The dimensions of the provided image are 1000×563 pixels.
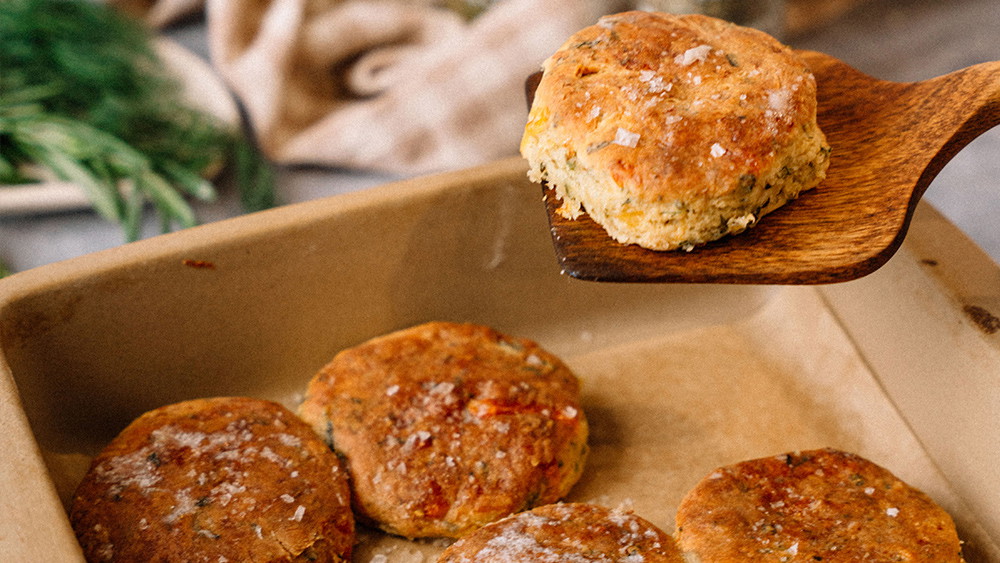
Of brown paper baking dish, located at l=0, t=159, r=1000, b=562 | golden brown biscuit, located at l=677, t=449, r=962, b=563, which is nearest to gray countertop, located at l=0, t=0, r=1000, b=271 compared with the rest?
brown paper baking dish, located at l=0, t=159, r=1000, b=562

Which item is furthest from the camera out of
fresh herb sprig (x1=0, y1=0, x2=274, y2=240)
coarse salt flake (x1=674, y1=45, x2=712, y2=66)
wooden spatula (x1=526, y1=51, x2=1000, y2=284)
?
fresh herb sprig (x1=0, y1=0, x2=274, y2=240)

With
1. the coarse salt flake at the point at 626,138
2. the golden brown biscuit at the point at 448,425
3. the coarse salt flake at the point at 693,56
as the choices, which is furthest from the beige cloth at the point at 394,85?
the coarse salt flake at the point at 626,138

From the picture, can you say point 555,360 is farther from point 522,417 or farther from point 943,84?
point 943,84

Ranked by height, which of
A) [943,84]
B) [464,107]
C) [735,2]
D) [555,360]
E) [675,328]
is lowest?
[675,328]

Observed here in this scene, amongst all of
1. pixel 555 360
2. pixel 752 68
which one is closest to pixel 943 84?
pixel 752 68

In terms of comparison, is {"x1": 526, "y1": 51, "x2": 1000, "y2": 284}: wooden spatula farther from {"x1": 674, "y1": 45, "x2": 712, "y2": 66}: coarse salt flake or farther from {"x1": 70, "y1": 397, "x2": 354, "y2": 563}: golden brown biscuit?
{"x1": 70, "y1": 397, "x2": 354, "y2": 563}: golden brown biscuit

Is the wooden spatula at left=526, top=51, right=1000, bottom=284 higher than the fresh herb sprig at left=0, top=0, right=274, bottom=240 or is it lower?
higher

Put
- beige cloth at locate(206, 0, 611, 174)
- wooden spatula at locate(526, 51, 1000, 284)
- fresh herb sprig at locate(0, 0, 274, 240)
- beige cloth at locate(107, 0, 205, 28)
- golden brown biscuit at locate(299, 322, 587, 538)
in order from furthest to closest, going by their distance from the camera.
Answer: beige cloth at locate(107, 0, 205, 28) < beige cloth at locate(206, 0, 611, 174) < fresh herb sprig at locate(0, 0, 274, 240) < golden brown biscuit at locate(299, 322, 587, 538) < wooden spatula at locate(526, 51, 1000, 284)
